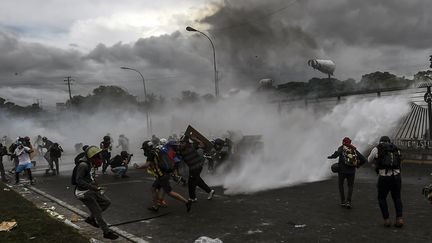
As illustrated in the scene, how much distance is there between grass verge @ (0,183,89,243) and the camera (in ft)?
20.5

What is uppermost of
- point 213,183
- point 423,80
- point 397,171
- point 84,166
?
point 423,80

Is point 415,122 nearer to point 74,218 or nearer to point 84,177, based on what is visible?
point 74,218

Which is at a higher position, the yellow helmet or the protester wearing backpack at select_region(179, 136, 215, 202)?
the yellow helmet

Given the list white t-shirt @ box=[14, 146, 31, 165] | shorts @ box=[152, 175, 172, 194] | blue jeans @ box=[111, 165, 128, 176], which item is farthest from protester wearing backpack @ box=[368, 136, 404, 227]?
white t-shirt @ box=[14, 146, 31, 165]

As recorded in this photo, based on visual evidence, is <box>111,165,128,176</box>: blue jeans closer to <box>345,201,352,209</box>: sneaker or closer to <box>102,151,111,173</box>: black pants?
<box>102,151,111,173</box>: black pants

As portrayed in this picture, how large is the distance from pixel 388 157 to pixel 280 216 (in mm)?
2211

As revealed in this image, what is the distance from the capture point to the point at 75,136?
5353 centimetres

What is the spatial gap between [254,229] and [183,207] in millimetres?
2627

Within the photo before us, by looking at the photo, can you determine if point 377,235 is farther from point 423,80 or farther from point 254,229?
point 423,80

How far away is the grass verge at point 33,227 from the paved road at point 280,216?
1.00 metres

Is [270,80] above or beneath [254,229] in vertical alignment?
above

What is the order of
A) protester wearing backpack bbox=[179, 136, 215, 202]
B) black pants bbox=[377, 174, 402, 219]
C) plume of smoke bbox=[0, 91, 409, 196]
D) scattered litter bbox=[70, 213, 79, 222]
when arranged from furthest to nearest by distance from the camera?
plume of smoke bbox=[0, 91, 409, 196] → protester wearing backpack bbox=[179, 136, 215, 202] → scattered litter bbox=[70, 213, 79, 222] → black pants bbox=[377, 174, 402, 219]

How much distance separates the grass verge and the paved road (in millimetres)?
997

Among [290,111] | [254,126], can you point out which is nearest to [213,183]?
[290,111]
